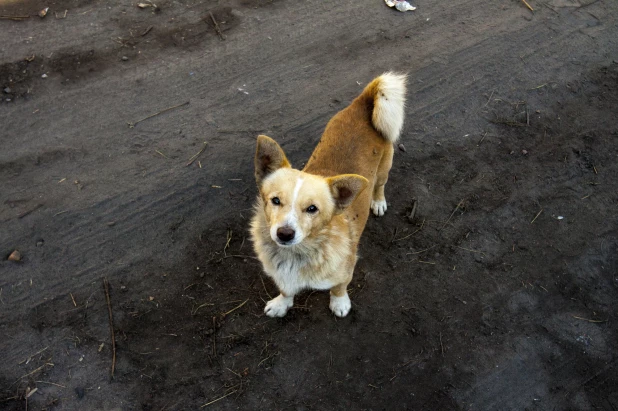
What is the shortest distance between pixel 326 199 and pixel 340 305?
121 centimetres

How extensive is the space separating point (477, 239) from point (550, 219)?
90 cm

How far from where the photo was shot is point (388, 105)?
373 centimetres

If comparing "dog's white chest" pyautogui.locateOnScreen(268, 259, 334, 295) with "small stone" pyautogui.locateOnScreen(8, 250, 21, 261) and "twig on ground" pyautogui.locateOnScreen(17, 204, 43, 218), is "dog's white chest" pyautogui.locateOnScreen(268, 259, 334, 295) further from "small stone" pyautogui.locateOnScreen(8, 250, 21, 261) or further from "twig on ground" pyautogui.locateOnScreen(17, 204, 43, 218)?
"twig on ground" pyautogui.locateOnScreen(17, 204, 43, 218)

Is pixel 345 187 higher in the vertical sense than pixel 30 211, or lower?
higher

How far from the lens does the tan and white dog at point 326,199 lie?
3.05 meters

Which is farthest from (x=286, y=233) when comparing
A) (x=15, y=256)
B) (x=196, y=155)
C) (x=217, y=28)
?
(x=217, y=28)

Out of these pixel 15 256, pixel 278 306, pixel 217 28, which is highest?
pixel 217 28

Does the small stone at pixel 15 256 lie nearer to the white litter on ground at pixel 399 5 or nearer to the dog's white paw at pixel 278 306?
the dog's white paw at pixel 278 306

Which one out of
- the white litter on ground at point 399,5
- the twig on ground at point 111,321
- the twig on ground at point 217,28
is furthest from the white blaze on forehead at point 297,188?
the white litter on ground at point 399,5

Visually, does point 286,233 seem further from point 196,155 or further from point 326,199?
point 196,155

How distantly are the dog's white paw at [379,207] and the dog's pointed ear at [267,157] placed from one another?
1625 mm

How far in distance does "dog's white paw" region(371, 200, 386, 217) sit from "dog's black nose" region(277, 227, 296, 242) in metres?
1.87

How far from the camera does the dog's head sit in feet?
9.77

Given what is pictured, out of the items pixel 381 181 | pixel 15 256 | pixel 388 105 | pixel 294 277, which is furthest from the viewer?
pixel 381 181
